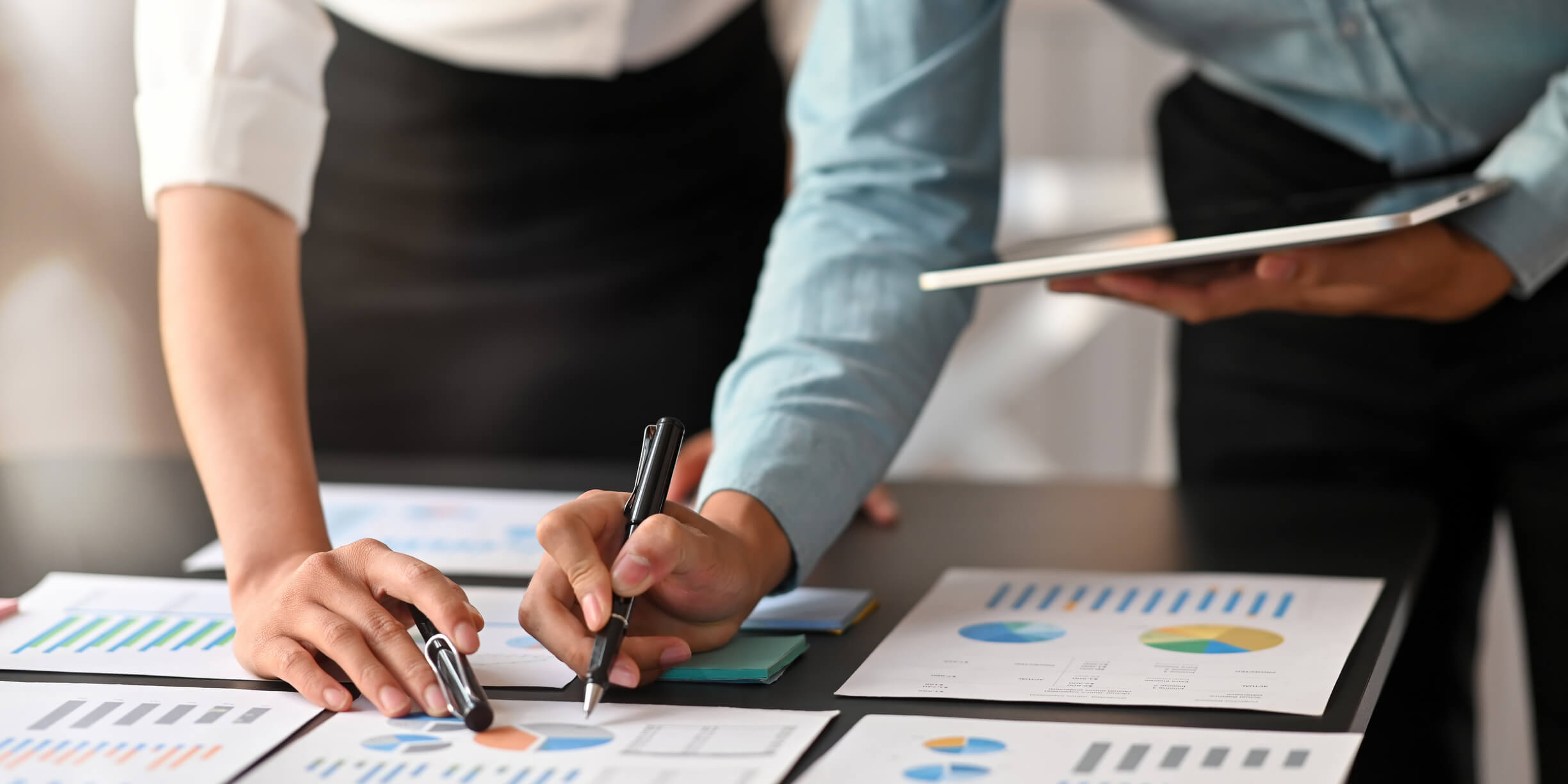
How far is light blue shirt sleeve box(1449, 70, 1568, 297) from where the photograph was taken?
856 millimetres

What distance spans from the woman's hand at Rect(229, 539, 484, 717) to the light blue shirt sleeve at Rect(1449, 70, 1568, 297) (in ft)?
2.01

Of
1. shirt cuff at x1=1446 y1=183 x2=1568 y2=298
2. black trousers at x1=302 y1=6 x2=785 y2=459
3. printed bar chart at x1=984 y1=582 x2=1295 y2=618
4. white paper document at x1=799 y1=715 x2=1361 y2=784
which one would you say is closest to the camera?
white paper document at x1=799 y1=715 x2=1361 y2=784

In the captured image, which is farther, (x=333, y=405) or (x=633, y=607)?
(x=333, y=405)

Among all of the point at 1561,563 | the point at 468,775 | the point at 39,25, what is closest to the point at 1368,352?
the point at 1561,563

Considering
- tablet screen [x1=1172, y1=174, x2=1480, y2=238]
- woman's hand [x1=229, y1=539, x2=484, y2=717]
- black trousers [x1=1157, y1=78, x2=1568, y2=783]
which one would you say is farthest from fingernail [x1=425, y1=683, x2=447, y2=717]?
black trousers [x1=1157, y1=78, x2=1568, y2=783]

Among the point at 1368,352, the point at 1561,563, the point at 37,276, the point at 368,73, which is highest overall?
the point at 368,73

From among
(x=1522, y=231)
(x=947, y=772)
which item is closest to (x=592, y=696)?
(x=947, y=772)

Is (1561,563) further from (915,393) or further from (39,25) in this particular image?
(39,25)

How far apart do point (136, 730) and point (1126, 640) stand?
424 mm

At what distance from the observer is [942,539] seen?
36.0 inches

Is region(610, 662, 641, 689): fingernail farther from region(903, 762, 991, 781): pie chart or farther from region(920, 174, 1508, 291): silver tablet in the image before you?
region(920, 174, 1508, 291): silver tablet

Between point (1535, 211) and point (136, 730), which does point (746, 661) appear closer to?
point (136, 730)

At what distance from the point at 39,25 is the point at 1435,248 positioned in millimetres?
789

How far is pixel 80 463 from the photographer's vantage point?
3.60 ft
